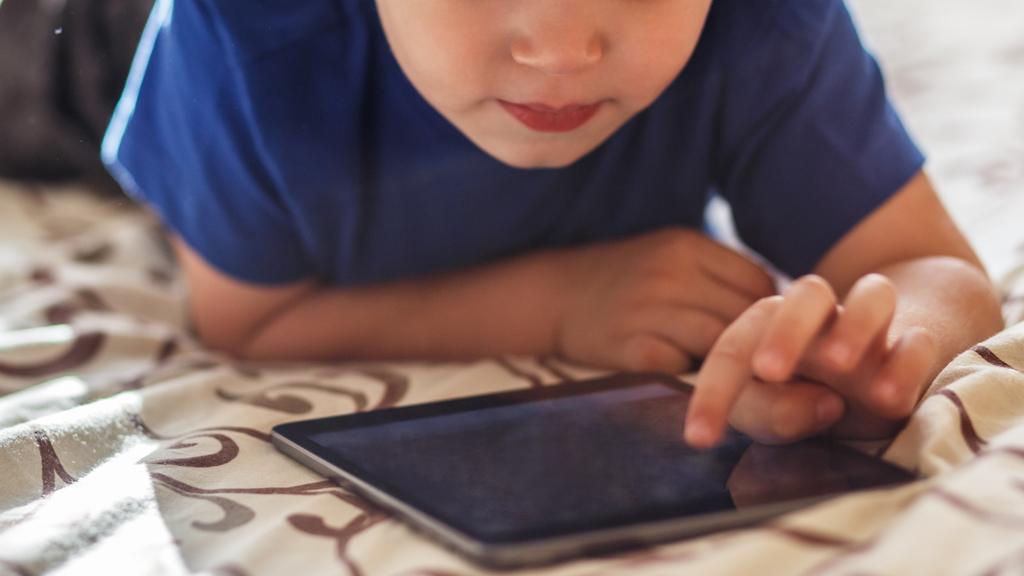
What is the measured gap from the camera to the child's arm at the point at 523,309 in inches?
27.6

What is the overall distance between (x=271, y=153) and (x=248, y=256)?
84 mm

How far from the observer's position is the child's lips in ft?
1.97

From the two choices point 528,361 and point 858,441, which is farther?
point 528,361

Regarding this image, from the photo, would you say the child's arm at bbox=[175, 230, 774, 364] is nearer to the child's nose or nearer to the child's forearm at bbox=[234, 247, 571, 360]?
the child's forearm at bbox=[234, 247, 571, 360]

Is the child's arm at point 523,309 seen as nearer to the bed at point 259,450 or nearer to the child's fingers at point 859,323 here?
the bed at point 259,450

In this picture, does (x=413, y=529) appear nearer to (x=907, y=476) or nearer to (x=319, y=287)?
(x=907, y=476)

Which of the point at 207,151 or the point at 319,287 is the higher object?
the point at 207,151

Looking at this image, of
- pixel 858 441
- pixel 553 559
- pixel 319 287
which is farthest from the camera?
pixel 319 287

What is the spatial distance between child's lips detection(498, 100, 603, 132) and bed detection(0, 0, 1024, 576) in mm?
146

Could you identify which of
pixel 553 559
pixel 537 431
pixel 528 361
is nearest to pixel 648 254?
pixel 528 361

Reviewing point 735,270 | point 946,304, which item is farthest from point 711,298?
point 946,304

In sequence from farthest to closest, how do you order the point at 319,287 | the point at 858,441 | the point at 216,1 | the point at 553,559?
the point at 319,287 → the point at 216,1 → the point at 858,441 → the point at 553,559

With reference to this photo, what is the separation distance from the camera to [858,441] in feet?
1.78

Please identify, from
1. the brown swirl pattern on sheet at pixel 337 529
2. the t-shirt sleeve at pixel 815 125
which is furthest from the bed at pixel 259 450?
the t-shirt sleeve at pixel 815 125
